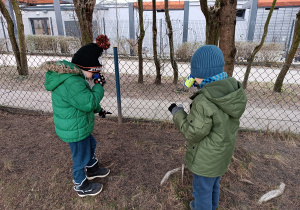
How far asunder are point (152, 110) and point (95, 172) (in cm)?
209

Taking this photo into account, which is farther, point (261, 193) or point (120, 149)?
point (120, 149)

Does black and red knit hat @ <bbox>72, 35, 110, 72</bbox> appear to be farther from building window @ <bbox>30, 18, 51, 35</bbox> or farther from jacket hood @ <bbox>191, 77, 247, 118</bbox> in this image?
building window @ <bbox>30, 18, 51, 35</bbox>

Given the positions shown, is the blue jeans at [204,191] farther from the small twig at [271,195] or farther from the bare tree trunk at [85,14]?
the bare tree trunk at [85,14]

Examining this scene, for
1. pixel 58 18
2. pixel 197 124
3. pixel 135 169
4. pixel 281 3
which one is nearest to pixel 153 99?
pixel 135 169

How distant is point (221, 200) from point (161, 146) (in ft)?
3.38

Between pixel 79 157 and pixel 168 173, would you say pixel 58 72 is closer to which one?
pixel 79 157

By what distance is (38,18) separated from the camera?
15.5 metres

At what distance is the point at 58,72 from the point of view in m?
1.65

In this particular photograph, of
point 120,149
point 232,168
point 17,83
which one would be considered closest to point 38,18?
point 17,83

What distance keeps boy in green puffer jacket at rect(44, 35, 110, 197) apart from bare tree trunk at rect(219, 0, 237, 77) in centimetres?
143

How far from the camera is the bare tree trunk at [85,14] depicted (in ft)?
11.3

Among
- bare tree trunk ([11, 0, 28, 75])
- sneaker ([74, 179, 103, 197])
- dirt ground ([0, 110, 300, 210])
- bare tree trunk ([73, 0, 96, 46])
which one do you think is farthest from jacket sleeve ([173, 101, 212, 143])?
bare tree trunk ([11, 0, 28, 75])

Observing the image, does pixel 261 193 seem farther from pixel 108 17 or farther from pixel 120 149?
pixel 108 17

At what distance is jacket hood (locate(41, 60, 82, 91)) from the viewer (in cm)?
163
